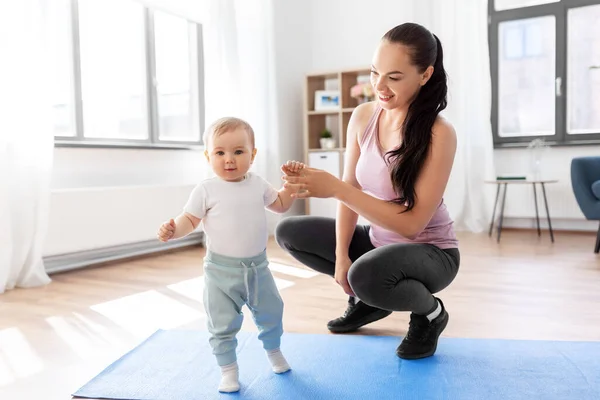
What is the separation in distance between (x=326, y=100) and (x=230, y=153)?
371cm

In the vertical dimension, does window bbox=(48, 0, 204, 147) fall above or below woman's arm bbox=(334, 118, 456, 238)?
above

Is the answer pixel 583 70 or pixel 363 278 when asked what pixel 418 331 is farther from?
pixel 583 70

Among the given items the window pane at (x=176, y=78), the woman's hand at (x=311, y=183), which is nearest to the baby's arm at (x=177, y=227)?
the woman's hand at (x=311, y=183)

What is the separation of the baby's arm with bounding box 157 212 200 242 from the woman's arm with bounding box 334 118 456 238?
40 cm

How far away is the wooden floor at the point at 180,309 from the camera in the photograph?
167cm

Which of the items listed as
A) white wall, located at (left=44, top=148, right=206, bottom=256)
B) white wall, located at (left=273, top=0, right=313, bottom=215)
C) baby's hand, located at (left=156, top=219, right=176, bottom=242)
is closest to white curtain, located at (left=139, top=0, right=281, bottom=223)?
white wall, located at (left=273, top=0, right=313, bottom=215)

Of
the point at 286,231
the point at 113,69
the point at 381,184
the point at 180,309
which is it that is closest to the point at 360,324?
the point at 286,231

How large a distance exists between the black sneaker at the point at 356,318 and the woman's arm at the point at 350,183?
236mm

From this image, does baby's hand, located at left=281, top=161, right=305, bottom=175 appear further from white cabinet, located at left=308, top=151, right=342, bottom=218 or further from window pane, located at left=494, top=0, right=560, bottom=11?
window pane, located at left=494, top=0, right=560, bottom=11

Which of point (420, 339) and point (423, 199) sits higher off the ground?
point (423, 199)

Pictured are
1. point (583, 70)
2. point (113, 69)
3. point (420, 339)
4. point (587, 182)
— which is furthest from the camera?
point (583, 70)

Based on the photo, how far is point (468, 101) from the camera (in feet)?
15.6

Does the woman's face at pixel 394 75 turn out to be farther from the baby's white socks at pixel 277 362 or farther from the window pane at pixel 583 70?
the window pane at pixel 583 70

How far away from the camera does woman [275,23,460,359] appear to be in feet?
4.81
